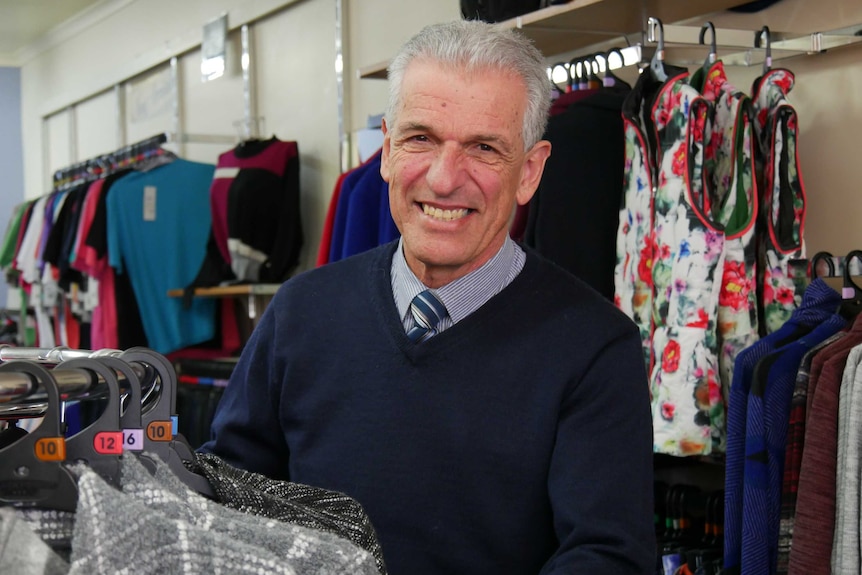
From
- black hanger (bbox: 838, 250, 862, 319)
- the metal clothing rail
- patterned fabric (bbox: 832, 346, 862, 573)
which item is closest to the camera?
the metal clothing rail

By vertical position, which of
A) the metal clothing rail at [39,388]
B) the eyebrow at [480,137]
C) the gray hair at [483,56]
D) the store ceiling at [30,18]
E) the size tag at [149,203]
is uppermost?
the store ceiling at [30,18]

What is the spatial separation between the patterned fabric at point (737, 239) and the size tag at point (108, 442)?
152cm

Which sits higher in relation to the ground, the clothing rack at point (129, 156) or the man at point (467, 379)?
the clothing rack at point (129, 156)

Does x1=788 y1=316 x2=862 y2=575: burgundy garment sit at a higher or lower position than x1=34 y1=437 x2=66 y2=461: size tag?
lower

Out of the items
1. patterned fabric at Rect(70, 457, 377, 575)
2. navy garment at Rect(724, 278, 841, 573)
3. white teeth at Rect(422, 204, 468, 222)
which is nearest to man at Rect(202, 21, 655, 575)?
white teeth at Rect(422, 204, 468, 222)

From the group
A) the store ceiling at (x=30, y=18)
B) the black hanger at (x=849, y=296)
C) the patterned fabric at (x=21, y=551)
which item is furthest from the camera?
the store ceiling at (x=30, y=18)

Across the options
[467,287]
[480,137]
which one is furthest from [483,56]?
[467,287]

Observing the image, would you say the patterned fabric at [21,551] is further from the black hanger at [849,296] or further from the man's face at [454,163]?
the black hanger at [849,296]

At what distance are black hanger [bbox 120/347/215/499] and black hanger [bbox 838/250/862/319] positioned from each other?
4.69ft

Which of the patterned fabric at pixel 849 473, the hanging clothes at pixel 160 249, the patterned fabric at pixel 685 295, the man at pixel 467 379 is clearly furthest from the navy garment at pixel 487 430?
the hanging clothes at pixel 160 249

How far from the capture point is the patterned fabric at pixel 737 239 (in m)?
2.13

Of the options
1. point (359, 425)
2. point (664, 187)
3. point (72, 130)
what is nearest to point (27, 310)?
point (72, 130)

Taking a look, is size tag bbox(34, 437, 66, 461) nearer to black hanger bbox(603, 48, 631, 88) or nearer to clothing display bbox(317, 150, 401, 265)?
black hanger bbox(603, 48, 631, 88)

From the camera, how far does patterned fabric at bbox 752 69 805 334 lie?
7.01 feet
